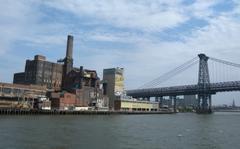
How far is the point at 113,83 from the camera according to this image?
16538 cm

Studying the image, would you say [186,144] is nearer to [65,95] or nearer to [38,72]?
[65,95]

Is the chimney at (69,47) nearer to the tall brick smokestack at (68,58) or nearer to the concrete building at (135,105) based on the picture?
the tall brick smokestack at (68,58)

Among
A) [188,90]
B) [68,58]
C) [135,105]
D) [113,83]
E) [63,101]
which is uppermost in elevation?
[68,58]

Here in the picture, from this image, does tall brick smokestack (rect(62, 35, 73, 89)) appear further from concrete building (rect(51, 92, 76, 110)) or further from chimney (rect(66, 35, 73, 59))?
concrete building (rect(51, 92, 76, 110))

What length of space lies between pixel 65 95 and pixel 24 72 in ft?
149

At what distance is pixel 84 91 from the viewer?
134m

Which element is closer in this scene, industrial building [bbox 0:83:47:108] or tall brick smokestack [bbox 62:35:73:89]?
industrial building [bbox 0:83:47:108]

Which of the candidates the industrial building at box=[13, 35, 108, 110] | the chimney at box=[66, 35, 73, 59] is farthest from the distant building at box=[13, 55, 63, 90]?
the chimney at box=[66, 35, 73, 59]

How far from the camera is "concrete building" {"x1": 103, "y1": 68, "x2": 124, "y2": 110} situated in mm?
161750

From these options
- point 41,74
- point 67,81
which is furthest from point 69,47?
point 41,74

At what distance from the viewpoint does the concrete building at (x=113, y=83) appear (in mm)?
161750

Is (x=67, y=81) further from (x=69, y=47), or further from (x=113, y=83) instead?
(x=113, y=83)

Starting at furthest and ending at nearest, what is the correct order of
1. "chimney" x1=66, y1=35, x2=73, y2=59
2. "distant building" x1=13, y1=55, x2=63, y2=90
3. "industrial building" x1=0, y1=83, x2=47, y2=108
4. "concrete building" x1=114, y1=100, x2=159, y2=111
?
"concrete building" x1=114, y1=100, x2=159, y2=111
"distant building" x1=13, y1=55, x2=63, y2=90
"chimney" x1=66, y1=35, x2=73, y2=59
"industrial building" x1=0, y1=83, x2=47, y2=108

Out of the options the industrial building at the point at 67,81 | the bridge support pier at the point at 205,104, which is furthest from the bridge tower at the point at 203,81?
the industrial building at the point at 67,81
